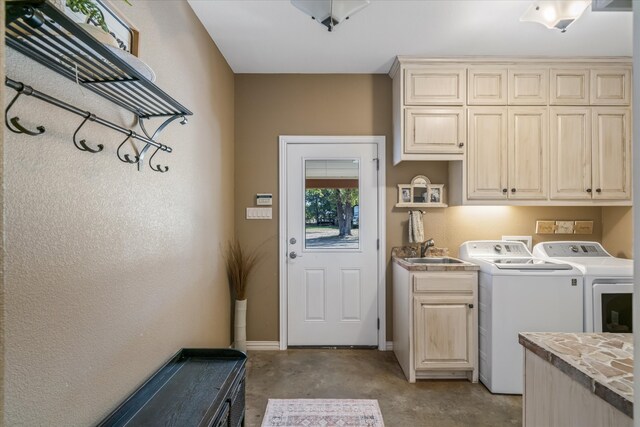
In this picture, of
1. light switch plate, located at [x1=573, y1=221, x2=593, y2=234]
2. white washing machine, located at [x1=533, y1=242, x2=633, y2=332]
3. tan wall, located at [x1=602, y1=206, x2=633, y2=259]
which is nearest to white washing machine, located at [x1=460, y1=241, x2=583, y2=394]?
white washing machine, located at [x1=533, y1=242, x2=633, y2=332]

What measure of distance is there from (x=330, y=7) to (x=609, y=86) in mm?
2642

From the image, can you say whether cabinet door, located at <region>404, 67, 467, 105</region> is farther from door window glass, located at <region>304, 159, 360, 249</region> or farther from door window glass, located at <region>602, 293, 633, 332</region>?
door window glass, located at <region>602, 293, 633, 332</region>

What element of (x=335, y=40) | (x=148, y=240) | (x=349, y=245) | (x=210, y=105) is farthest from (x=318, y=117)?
(x=148, y=240)

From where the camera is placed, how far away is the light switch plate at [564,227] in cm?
315

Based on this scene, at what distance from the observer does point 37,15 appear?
0.72 metres

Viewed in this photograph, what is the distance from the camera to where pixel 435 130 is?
2.85 m

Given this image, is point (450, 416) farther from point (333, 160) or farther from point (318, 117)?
point (318, 117)

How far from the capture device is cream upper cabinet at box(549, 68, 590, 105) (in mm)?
2861

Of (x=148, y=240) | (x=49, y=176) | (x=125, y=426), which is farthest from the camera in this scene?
(x=148, y=240)

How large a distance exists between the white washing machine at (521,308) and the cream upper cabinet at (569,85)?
58.9 inches

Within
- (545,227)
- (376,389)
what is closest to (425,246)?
(545,227)

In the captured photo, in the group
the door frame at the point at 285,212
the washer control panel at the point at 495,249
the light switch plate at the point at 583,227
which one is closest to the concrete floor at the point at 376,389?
the door frame at the point at 285,212

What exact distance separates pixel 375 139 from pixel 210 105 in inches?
60.9

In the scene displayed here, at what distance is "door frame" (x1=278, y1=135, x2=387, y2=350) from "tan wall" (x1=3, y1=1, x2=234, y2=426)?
106cm
